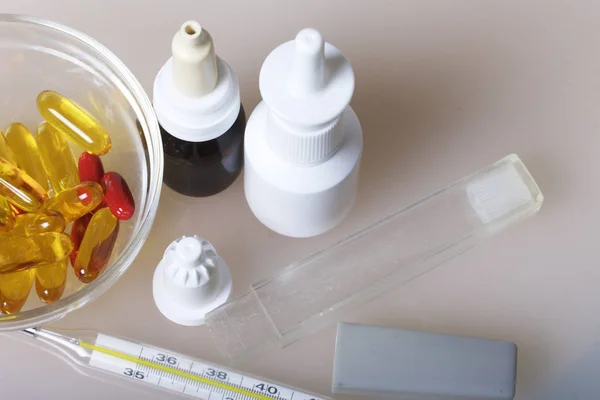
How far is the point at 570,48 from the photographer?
111 cm

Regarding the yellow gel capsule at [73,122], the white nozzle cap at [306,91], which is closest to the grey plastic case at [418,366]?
the white nozzle cap at [306,91]

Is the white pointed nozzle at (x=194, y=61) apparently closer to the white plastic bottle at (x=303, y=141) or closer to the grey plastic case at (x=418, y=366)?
the white plastic bottle at (x=303, y=141)

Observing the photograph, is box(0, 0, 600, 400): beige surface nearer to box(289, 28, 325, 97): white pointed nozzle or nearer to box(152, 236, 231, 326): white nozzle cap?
box(152, 236, 231, 326): white nozzle cap

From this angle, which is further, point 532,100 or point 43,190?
point 532,100

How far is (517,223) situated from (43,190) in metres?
0.54

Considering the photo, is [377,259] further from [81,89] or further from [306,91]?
[81,89]

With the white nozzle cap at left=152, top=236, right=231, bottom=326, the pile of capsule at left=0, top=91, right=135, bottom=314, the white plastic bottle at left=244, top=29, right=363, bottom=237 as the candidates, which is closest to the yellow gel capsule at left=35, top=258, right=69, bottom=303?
the pile of capsule at left=0, top=91, right=135, bottom=314

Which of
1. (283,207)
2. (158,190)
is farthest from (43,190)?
(283,207)

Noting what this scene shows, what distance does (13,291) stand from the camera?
902mm

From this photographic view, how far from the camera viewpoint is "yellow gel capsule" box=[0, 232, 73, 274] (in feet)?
2.88

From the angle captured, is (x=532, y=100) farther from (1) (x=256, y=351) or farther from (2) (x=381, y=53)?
(1) (x=256, y=351)

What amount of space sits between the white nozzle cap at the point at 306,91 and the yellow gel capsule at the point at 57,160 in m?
0.24

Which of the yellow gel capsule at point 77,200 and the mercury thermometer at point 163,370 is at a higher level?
the yellow gel capsule at point 77,200

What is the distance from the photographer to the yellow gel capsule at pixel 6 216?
91 centimetres
